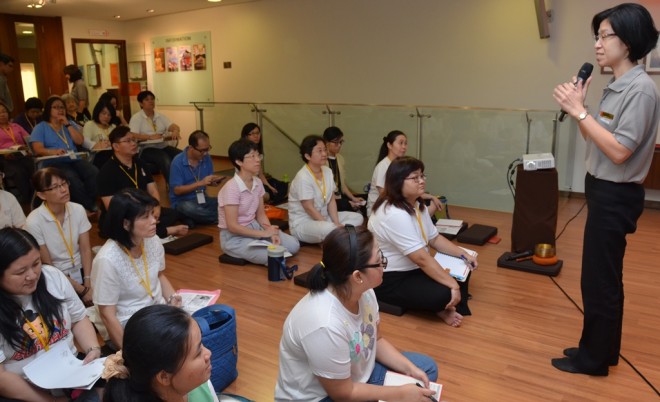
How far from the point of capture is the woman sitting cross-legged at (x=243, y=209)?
428 centimetres

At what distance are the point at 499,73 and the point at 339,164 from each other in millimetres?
2578

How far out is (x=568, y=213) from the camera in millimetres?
5797

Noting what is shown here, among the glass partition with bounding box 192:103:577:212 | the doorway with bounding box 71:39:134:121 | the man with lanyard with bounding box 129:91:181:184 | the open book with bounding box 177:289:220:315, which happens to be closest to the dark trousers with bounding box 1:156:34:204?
the man with lanyard with bounding box 129:91:181:184

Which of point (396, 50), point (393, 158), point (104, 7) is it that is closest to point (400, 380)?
point (393, 158)

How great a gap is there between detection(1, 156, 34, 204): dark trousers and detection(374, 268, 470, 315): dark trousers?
4.47 meters

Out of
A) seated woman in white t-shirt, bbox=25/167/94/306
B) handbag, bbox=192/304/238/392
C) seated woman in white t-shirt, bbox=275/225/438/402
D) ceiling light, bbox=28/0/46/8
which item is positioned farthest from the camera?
ceiling light, bbox=28/0/46/8

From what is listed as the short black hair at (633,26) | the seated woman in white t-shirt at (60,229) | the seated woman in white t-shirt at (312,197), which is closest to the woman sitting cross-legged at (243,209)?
the seated woman in white t-shirt at (312,197)

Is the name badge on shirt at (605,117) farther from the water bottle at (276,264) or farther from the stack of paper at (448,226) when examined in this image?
the stack of paper at (448,226)

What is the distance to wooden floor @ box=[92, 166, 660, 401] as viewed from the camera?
2.60 metres

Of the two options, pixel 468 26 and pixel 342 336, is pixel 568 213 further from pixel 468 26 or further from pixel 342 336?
pixel 342 336

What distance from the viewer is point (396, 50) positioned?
7.66m

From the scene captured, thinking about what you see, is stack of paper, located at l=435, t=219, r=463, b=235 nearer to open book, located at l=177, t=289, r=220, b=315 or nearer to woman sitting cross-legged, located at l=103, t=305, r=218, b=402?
open book, located at l=177, t=289, r=220, b=315

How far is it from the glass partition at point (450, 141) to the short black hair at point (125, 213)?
14.5ft

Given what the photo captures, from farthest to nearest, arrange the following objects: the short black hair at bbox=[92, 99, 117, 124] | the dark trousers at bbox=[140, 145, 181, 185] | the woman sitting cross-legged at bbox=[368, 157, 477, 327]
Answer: the dark trousers at bbox=[140, 145, 181, 185] < the short black hair at bbox=[92, 99, 117, 124] < the woman sitting cross-legged at bbox=[368, 157, 477, 327]
